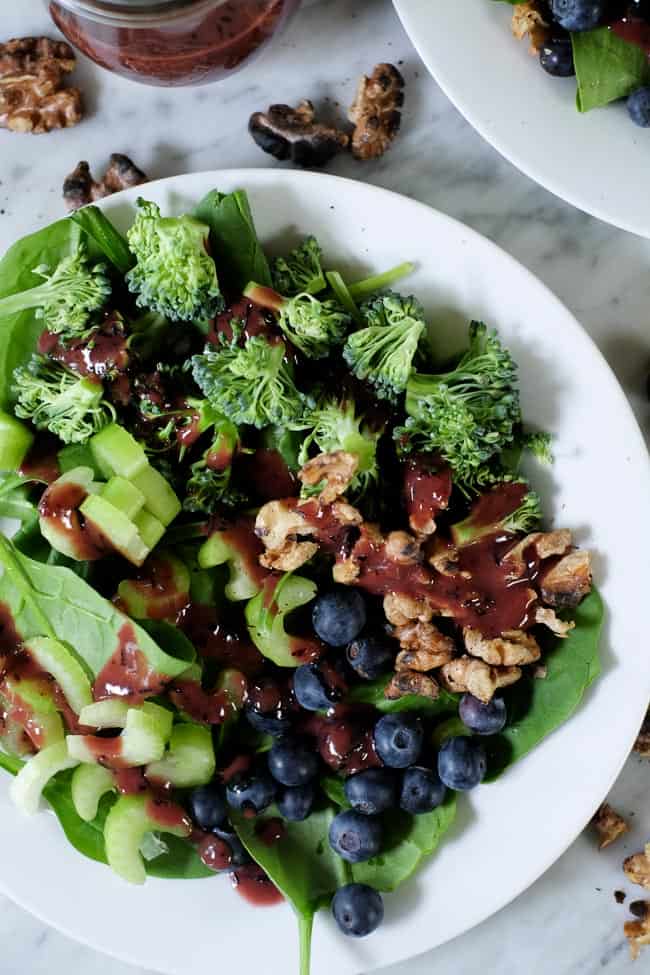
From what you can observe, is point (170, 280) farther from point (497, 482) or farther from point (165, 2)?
point (497, 482)

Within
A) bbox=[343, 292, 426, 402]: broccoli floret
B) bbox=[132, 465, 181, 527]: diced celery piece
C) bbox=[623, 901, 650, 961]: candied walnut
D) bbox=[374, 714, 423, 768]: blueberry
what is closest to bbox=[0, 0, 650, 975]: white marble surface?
bbox=[623, 901, 650, 961]: candied walnut

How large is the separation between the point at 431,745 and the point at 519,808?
0.16 meters

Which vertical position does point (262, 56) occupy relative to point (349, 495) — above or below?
above

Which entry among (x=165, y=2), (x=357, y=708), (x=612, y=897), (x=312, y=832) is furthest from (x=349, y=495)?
(x=612, y=897)

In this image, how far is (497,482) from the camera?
1.63 metres

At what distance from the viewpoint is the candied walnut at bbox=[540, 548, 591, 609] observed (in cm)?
159

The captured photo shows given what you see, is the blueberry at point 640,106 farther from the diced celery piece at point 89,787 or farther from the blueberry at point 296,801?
the diced celery piece at point 89,787

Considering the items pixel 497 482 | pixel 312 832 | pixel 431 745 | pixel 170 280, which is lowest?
pixel 312 832

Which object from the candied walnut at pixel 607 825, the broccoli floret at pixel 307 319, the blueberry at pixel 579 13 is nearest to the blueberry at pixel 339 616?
the broccoli floret at pixel 307 319

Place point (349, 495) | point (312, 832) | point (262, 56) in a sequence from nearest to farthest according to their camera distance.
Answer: point (349, 495) → point (312, 832) → point (262, 56)

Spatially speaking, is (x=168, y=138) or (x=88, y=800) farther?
(x=168, y=138)

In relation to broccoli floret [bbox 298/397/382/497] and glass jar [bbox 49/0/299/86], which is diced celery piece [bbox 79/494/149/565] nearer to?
broccoli floret [bbox 298/397/382/497]

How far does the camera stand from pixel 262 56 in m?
1.85

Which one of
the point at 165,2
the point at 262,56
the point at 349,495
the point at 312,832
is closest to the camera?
the point at 165,2
